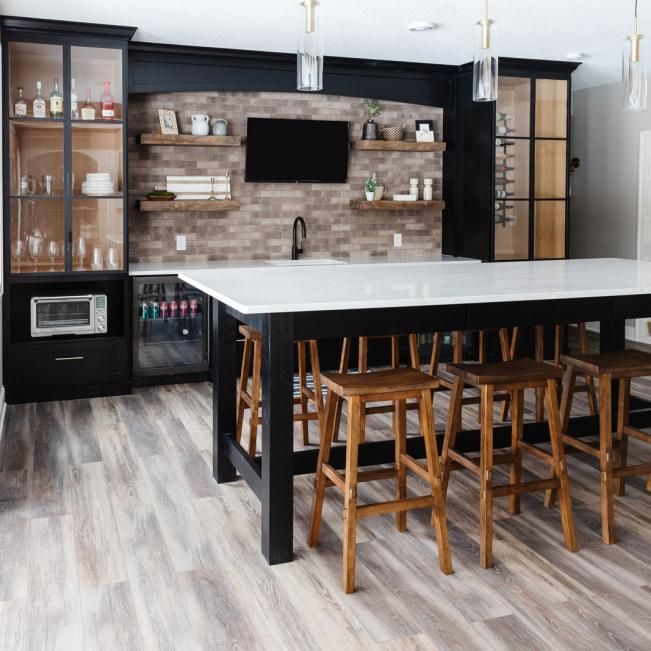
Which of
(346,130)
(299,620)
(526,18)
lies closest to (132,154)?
(346,130)

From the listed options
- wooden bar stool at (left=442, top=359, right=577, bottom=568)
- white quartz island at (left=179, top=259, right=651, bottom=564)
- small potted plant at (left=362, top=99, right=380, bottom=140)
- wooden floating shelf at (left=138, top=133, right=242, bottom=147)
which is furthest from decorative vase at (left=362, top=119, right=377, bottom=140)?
wooden bar stool at (left=442, top=359, right=577, bottom=568)

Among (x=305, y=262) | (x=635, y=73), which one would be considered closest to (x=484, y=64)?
(x=635, y=73)

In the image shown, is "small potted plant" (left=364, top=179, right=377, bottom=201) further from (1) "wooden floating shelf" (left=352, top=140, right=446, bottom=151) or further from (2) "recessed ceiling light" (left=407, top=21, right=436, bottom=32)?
(2) "recessed ceiling light" (left=407, top=21, right=436, bottom=32)

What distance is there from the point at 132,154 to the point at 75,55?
37.3 inches

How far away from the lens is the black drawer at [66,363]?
17.8 feet

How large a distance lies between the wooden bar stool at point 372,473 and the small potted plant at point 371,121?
13.1ft

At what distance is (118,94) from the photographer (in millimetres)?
5520

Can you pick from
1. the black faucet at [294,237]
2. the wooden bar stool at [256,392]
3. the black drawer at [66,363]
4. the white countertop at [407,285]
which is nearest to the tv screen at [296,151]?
the black faucet at [294,237]

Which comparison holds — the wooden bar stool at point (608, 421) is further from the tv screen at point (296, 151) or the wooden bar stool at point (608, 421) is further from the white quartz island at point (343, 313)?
the tv screen at point (296, 151)

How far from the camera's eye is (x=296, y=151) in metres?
6.55

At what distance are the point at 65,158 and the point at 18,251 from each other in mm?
703

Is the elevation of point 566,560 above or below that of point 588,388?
below

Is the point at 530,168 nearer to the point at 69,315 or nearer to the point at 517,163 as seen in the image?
the point at 517,163

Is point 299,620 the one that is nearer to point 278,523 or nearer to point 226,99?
point 278,523
